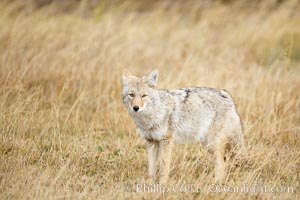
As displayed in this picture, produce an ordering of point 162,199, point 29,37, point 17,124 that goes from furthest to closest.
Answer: point 29,37
point 17,124
point 162,199

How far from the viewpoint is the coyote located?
18.1 feet

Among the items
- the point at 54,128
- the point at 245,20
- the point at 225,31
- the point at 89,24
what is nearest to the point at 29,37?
the point at 89,24

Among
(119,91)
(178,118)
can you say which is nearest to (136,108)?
(178,118)

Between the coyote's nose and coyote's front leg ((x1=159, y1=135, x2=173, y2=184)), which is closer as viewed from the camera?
the coyote's nose

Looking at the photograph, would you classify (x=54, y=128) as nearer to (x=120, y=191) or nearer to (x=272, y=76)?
(x=120, y=191)

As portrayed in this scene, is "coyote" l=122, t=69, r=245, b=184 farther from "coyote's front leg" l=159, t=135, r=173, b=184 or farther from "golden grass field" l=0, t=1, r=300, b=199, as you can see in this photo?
"golden grass field" l=0, t=1, r=300, b=199

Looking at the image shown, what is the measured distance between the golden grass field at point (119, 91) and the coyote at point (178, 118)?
0.82 ft

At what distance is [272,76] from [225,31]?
3.25 m

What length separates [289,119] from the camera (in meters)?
7.32

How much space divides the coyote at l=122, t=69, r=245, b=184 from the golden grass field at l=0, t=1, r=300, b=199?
0.25 metres

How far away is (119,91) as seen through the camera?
→ 8086 millimetres

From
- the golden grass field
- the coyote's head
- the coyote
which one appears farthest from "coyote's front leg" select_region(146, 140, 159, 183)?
the coyote's head

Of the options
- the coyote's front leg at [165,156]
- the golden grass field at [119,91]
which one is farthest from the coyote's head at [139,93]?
the golden grass field at [119,91]

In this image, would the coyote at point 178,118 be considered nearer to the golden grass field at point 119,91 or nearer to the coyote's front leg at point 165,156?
the coyote's front leg at point 165,156
